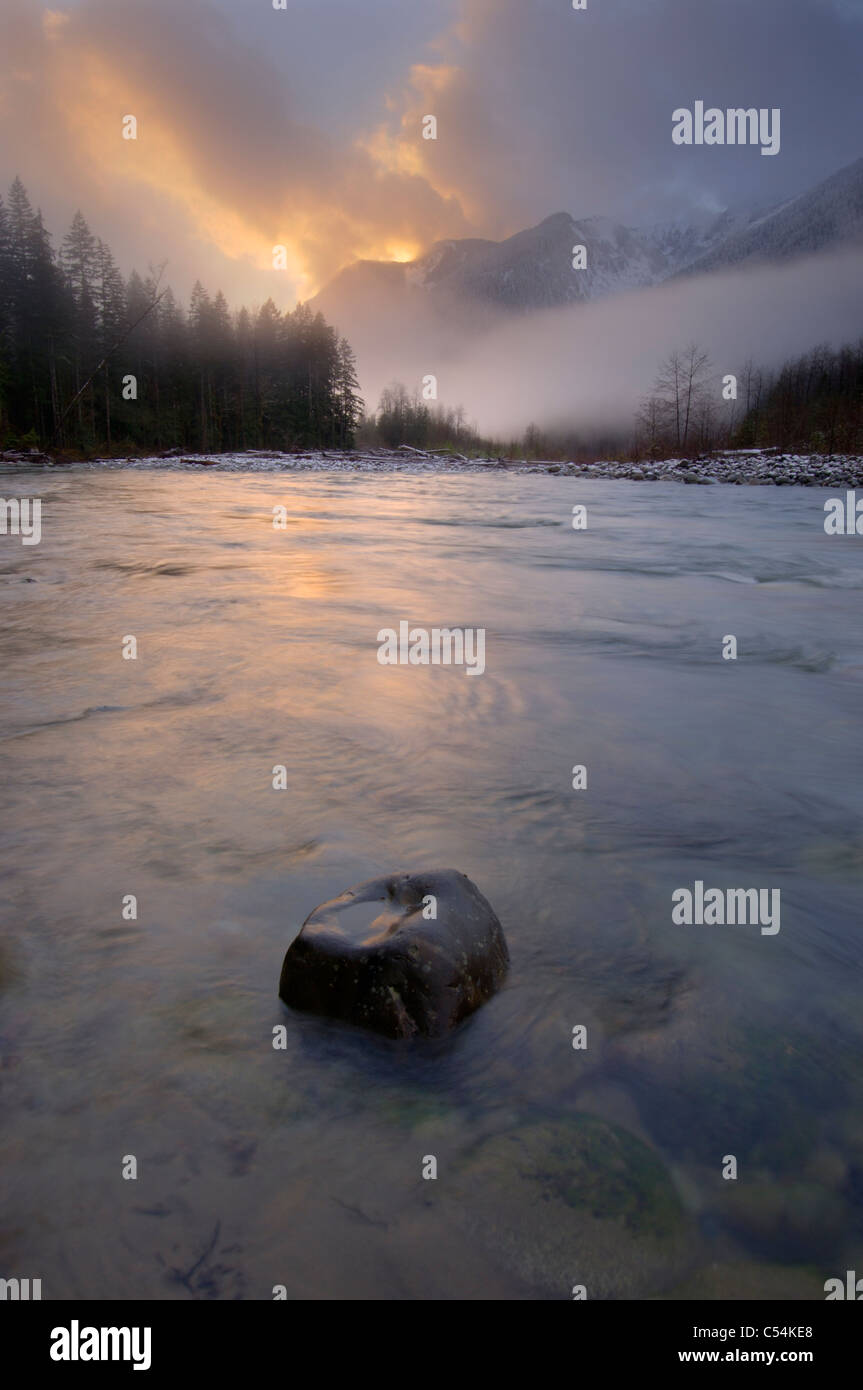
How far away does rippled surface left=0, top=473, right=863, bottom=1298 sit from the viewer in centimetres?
125

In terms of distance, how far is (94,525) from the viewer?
38.3 feet

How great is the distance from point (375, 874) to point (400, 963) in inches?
26.6

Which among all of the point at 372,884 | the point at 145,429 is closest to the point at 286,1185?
the point at 372,884

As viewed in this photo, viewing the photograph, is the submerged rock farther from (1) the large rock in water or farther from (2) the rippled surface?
(1) the large rock in water

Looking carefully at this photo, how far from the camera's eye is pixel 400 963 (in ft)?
5.37

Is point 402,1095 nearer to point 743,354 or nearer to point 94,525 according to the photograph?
point 94,525

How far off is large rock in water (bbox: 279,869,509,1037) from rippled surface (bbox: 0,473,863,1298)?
60 millimetres

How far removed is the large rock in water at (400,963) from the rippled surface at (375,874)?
2.4 inches

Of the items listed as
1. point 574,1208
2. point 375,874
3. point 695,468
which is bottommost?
point 574,1208

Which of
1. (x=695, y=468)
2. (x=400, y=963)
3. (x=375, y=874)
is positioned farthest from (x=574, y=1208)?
(x=695, y=468)

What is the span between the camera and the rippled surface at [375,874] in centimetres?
125

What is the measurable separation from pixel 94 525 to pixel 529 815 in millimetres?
10938

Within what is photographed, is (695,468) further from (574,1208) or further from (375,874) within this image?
(574,1208)

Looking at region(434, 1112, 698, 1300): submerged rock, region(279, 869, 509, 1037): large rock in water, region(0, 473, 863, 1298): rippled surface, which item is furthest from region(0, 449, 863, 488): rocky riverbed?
region(434, 1112, 698, 1300): submerged rock
